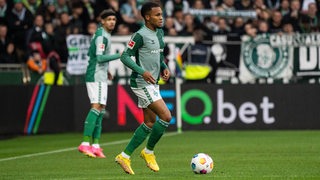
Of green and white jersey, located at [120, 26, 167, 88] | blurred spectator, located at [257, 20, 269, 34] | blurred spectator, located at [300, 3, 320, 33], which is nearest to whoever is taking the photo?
green and white jersey, located at [120, 26, 167, 88]

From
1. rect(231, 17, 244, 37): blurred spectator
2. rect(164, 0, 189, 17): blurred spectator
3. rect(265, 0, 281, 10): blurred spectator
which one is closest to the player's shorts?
rect(231, 17, 244, 37): blurred spectator

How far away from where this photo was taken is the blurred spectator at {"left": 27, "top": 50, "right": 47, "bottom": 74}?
73.2 ft

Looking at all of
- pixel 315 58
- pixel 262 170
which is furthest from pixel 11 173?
pixel 315 58

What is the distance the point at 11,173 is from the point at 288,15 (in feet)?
41.5

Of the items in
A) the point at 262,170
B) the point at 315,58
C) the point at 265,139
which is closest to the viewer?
the point at 262,170

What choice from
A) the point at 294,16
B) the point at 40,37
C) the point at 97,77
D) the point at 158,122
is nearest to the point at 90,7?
the point at 40,37

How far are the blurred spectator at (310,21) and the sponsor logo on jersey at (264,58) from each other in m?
0.83

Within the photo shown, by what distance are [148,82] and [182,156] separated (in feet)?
10.9

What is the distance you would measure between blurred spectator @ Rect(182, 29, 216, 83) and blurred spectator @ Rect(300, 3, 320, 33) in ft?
8.12

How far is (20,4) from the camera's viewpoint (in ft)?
77.9

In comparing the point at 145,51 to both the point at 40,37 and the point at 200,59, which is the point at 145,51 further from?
the point at 40,37

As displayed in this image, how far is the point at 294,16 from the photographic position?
2333cm

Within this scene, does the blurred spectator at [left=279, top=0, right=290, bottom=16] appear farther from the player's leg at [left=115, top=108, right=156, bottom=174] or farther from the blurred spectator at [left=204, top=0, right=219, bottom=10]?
the player's leg at [left=115, top=108, right=156, bottom=174]

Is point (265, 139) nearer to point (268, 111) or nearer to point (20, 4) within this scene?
point (268, 111)
